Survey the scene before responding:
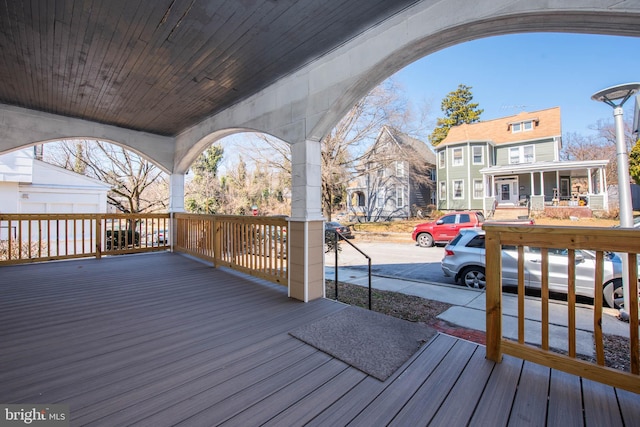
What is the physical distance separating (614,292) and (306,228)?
4.62m

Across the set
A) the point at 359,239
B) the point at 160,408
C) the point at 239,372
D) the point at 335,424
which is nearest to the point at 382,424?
the point at 335,424

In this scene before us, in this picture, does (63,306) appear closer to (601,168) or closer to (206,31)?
(206,31)

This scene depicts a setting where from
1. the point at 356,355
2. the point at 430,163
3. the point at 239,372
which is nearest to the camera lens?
the point at 239,372

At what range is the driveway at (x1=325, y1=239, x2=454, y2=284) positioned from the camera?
6211mm

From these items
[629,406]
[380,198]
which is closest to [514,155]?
[380,198]

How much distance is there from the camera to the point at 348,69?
2.97m

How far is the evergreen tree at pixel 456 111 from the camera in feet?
82.1

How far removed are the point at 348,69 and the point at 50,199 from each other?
35.1ft

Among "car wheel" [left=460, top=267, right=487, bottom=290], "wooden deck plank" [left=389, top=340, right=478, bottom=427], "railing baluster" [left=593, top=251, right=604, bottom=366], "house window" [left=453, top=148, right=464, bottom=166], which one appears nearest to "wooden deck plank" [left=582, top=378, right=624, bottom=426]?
"railing baluster" [left=593, top=251, right=604, bottom=366]

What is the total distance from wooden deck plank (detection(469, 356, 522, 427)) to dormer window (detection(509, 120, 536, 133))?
18.5 meters

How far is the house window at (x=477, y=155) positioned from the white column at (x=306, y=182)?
52.1 feet

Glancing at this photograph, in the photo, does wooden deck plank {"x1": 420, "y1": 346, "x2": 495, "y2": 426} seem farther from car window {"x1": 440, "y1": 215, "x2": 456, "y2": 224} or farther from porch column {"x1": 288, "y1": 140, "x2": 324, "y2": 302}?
car window {"x1": 440, "y1": 215, "x2": 456, "y2": 224}

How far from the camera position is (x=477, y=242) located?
515 cm

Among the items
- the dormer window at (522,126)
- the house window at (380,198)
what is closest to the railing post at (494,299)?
the house window at (380,198)
